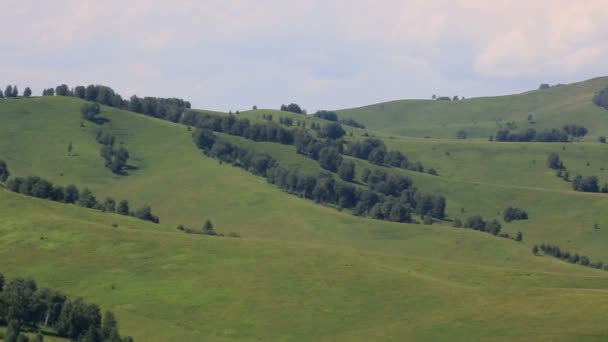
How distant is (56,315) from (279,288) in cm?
3337

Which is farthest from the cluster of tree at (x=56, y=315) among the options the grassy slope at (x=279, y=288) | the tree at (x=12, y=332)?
the grassy slope at (x=279, y=288)

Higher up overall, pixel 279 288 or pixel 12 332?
pixel 279 288

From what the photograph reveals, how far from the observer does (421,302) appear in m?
146

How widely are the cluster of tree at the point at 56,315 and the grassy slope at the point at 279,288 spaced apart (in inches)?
376

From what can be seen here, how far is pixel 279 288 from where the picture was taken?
503 feet

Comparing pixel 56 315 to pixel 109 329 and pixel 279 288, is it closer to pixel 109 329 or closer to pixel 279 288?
pixel 109 329

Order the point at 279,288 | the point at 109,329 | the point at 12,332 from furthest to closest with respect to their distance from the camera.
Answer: the point at 279,288, the point at 109,329, the point at 12,332

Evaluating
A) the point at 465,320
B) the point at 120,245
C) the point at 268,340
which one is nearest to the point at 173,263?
the point at 120,245

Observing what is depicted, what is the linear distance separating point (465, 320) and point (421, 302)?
34.7 feet

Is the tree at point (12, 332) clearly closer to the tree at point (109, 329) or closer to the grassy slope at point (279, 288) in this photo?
the tree at point (109, 329)

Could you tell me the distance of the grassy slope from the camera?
136 metres

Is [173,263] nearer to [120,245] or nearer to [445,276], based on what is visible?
[120,245]

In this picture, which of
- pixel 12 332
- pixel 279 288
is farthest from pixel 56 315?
pixel 279 288

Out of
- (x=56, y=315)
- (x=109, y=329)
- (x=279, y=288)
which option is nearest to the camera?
(x=109, y=329)
